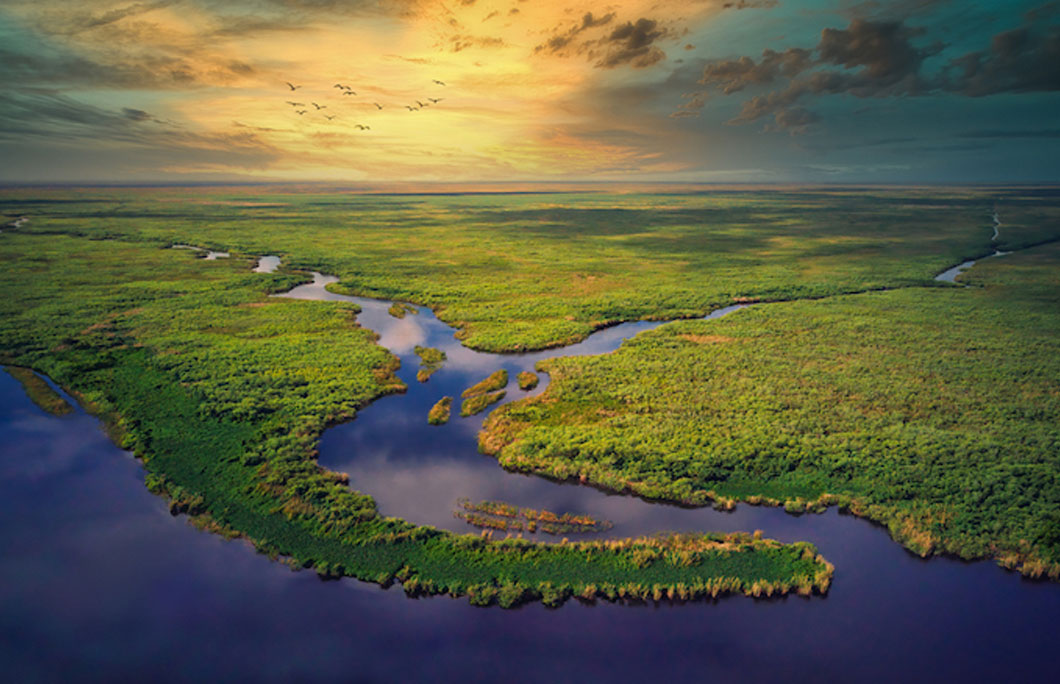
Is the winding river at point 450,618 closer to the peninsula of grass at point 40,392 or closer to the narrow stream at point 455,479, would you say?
the narrow stream at point 455,479

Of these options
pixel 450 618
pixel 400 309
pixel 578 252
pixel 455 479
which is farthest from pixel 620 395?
pixel 578 252

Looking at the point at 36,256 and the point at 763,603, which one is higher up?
the point at 763,603

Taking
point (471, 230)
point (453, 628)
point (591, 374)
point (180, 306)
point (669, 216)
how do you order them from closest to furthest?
point (453, 628) < point (591, 374) < point (180, 306) < point (471, 230) < point (669, 216)

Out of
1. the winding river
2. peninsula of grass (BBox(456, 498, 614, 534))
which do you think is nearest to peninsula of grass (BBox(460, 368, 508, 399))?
the winding river

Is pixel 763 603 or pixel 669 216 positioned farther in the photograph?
pixel 669 216

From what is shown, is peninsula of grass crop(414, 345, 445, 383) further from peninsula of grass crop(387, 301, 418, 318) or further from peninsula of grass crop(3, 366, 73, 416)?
peninsula of grass crop(3, 366, 73, 416)

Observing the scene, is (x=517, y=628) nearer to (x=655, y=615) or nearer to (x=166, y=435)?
(x=655, y=615)

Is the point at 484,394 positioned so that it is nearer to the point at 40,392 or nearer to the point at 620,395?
the point at 620,395

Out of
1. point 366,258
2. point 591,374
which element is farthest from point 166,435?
point 366,258
